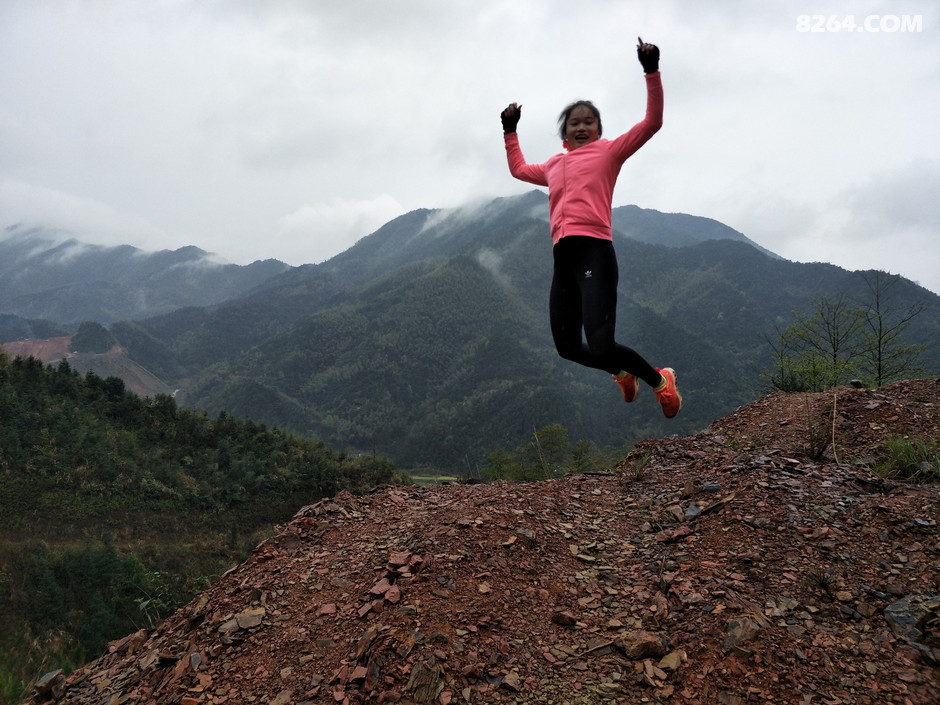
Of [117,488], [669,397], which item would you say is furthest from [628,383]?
[117,488]

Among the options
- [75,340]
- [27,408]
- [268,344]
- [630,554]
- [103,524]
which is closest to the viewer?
[630,554]

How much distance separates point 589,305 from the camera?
3.38 m

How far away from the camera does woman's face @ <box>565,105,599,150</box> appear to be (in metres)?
3.70

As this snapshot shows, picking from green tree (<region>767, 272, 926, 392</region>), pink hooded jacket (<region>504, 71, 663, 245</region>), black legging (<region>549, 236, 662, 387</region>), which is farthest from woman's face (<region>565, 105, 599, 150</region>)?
green tree (<region>767, 272, 926, 392</region>)

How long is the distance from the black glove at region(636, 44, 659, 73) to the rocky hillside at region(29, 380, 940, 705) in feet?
9.52

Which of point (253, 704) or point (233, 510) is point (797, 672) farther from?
point (233, 510)

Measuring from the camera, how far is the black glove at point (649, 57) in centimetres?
311

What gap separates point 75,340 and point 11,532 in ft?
415

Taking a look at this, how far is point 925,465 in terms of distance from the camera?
3945mm

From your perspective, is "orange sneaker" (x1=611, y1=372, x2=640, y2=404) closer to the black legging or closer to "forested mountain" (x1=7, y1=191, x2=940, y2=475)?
the black legging

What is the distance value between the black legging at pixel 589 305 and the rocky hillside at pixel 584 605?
118 cm

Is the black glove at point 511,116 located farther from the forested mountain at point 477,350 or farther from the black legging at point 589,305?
the forested mountain at point 477,350

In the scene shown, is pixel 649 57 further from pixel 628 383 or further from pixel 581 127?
pixel 628 383

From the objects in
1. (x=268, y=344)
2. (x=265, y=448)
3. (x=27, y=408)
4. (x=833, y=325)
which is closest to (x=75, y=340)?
(x=268, y=344)
